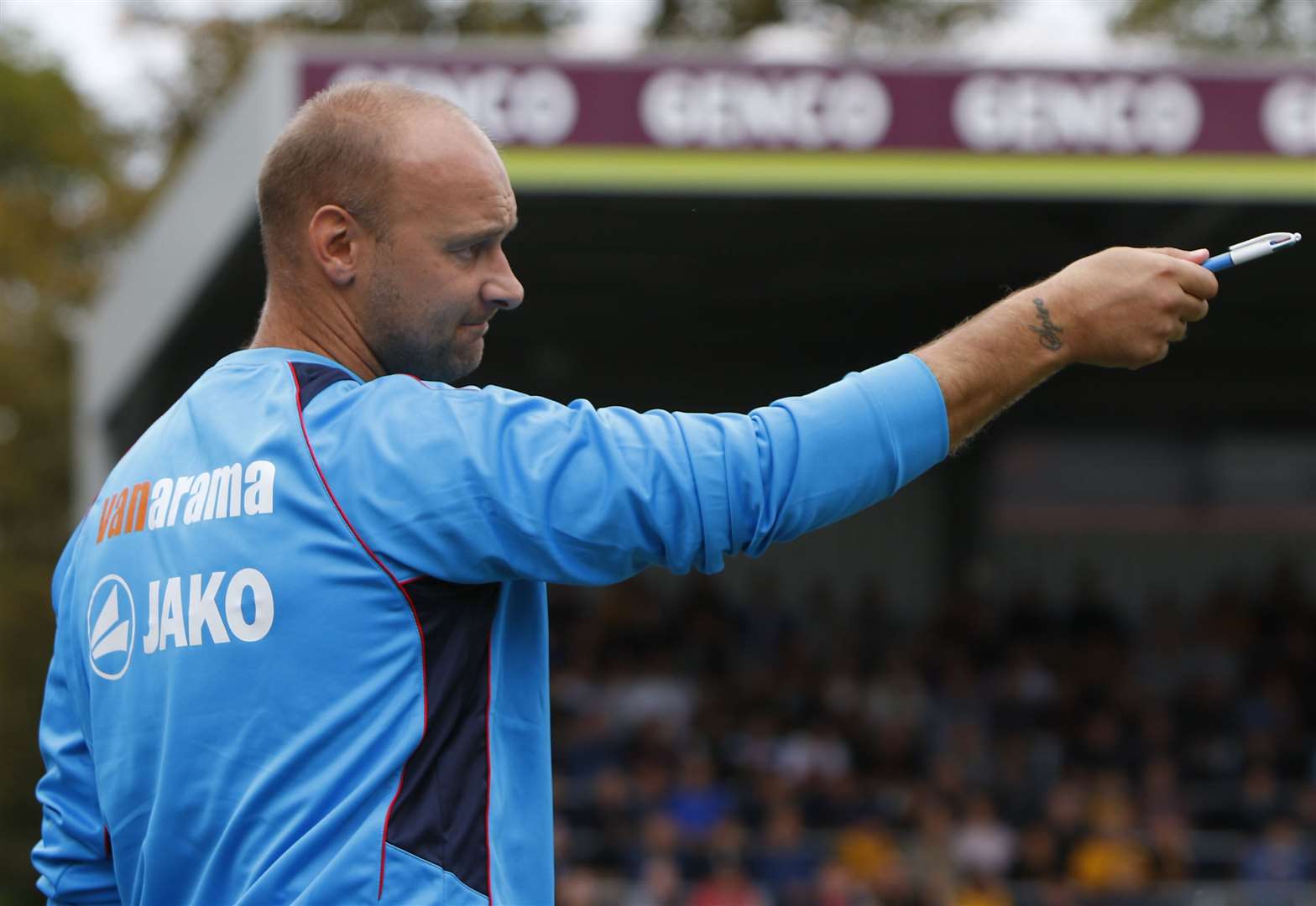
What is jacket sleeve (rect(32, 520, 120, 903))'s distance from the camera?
2.46 meters

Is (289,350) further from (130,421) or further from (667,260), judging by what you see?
(130,421)

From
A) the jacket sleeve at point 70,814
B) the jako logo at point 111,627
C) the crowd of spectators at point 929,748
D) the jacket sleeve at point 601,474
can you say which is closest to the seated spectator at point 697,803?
the crowd of spectators at point 929,748

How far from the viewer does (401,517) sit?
82.7 inches

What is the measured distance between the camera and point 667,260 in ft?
43.5

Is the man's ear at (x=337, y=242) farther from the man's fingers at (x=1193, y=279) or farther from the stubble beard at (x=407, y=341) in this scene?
the man's fingers at (x=1193, y=279)

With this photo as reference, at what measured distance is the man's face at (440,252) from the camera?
7.44 ft

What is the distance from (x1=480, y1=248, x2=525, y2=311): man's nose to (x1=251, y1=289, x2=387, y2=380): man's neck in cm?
19

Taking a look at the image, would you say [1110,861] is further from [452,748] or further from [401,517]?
[401,517]

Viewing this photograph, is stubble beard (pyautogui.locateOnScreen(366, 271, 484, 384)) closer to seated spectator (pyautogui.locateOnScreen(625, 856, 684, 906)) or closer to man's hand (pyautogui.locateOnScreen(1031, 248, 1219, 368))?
man's hand (pyautogui.locateOnScreen(1031, 248, 1219, 368))

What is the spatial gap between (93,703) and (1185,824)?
1221 cm

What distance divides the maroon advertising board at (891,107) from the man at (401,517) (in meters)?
6.99

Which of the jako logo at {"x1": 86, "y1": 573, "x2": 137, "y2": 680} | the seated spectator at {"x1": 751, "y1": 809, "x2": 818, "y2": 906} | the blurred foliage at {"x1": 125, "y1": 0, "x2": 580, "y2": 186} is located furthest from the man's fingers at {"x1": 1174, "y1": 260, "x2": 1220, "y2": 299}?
the blurred foliage at {"x1": 125, "y1": 0, "x2": 580, "y2": 186}

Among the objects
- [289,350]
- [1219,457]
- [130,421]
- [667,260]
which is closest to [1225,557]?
[1219,457]

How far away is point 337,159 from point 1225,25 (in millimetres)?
29561
